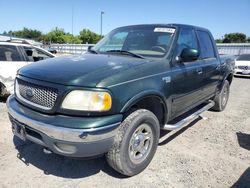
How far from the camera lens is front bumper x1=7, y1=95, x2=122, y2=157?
8.07ft

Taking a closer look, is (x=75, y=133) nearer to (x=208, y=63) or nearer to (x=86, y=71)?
(x=86, y=71)

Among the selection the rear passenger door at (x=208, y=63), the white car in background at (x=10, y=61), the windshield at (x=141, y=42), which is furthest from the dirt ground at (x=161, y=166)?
the white car in background at (x=10, y=61)

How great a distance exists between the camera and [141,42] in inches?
157

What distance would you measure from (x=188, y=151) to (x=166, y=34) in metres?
1.89

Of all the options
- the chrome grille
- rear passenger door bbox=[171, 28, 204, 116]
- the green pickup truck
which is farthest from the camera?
rear passenger door bbox=[171, 28, 204, 116]

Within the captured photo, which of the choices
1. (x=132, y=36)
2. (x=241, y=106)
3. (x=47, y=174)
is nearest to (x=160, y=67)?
(x=132, y=36)

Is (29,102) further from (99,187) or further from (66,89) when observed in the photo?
(99,187)

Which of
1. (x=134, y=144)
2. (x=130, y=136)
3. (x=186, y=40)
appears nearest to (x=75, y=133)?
(x=130, y=136)

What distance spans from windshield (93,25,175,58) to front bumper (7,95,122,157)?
1488 millimetres

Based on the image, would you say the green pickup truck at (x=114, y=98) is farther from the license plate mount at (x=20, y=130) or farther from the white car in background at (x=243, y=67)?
the white car in background at (x=243, y=67)

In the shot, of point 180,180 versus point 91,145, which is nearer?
point 91,145

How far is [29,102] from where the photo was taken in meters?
2.94

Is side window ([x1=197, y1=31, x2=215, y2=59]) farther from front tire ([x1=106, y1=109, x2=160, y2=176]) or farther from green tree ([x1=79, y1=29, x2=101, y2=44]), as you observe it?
green tree ([x1=79, y1=29, x2=101, y2=44])

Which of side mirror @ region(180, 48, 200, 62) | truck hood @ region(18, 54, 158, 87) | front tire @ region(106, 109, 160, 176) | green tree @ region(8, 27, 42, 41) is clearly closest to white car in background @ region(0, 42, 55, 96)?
truck hood @ region(18, 54, 158, 87)
